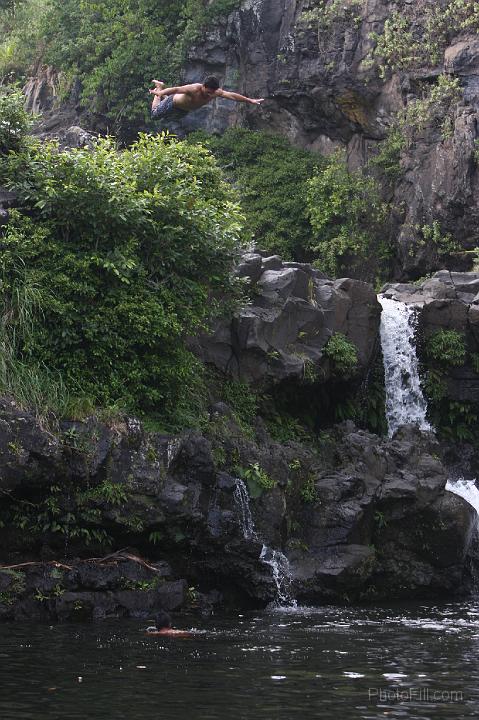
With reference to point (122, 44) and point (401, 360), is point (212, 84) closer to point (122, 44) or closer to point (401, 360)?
point (401, 360)

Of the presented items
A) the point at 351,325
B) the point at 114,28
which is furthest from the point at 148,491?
the point at 114,28

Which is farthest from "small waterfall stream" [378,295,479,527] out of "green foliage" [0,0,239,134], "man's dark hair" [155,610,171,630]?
"green foliage" [0,0,239,134]

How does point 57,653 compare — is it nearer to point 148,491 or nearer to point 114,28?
point 148,491

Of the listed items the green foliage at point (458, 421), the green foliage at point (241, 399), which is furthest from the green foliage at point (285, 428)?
the green foliage at point (458, 421)

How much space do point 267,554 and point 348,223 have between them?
17591 mm

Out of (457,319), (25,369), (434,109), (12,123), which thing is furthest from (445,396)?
(12,123)

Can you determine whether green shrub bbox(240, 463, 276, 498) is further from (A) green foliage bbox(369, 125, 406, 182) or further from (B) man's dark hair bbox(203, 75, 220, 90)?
(A) green foliage bbox(369, 125, 406, 182)

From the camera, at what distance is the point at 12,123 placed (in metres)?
17.2

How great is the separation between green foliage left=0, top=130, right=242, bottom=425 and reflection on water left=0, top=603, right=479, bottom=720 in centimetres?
439

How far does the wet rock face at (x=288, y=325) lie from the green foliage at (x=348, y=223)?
959 centimetres

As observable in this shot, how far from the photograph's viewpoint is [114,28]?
36.5 metres

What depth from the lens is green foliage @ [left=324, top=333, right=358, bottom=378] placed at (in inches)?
810

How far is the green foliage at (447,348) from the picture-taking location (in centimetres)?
2270

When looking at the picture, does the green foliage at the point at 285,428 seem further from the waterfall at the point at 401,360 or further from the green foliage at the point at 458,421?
the green foliage at the point at 458,421
